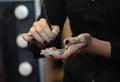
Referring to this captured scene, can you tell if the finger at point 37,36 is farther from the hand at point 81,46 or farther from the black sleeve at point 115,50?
the black sleeve at point 115,50

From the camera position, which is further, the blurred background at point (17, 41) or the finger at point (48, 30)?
the blurred background at point (17, 41)

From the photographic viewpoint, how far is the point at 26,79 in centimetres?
120

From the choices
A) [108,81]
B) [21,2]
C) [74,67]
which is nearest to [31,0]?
[21,2]

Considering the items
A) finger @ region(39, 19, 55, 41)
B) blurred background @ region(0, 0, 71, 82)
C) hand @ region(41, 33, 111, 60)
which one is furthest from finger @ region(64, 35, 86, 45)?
blurred background @ region(0, 0, 71, 82)

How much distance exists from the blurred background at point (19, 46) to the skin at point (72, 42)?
16.8 inches

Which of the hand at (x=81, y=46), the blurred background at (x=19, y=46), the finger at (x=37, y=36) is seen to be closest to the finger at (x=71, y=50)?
the hand at (x=81, y=46)

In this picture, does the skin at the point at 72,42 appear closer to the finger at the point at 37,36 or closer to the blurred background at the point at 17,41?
the finger at the point at 37,36

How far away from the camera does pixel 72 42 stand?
600 millimetres

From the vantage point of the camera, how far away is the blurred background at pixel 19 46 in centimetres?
116

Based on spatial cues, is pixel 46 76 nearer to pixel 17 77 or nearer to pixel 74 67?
pixel 17 77

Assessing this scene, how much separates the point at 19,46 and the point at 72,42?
0.62 metres

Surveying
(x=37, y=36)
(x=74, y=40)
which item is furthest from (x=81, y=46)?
(x=37, y=36)

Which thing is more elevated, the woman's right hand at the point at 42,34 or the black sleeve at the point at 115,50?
the woman's right hand at the point at 42,34

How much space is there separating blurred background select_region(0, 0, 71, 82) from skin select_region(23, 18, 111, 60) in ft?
1.40
